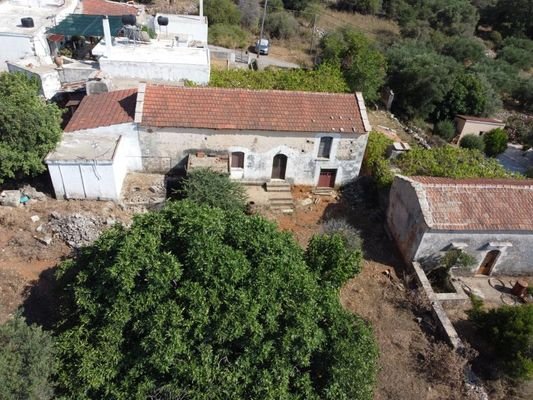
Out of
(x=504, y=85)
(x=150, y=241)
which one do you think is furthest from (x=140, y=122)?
(x=504, y=85)

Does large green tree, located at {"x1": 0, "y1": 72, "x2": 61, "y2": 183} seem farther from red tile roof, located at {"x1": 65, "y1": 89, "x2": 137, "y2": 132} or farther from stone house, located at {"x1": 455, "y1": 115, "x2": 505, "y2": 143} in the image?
stone house, located at {"x1": 455, "y1": 115, "x2": 505, "y2": 143}

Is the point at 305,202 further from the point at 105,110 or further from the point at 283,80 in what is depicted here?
the point at 105,110

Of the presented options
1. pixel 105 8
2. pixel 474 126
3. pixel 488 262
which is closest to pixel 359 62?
pixel 474 126

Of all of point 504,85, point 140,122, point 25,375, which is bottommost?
point 504,85

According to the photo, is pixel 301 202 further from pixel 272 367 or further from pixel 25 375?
pixel 25 375

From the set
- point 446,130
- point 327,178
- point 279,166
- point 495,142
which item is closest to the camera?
point 279,166

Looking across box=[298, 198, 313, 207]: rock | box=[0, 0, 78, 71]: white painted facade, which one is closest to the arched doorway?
box=[298, 198, 313, 207]: rock
